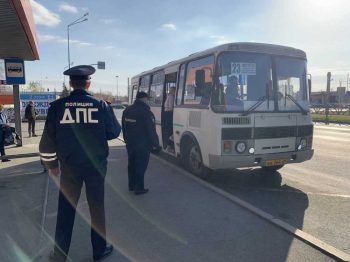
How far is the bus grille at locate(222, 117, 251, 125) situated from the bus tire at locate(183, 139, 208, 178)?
1192 mm

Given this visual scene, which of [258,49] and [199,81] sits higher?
[258,49]

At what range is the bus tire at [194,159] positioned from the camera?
7.70 metres

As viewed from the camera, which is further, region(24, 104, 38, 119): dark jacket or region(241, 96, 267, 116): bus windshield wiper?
region(24, 104, 38, 119): dark jacket

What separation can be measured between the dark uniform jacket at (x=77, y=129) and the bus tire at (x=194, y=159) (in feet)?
13.1

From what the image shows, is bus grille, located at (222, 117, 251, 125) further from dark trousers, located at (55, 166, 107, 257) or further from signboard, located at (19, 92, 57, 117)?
signboard, located at (19, 92, 57, 117)

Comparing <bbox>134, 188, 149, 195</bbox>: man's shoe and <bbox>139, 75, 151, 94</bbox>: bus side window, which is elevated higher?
<bbox>139, 75, 151, 94</bbox>: bus side window

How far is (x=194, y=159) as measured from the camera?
26.2 ft

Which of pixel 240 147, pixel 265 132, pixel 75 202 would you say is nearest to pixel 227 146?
pixel 240 147

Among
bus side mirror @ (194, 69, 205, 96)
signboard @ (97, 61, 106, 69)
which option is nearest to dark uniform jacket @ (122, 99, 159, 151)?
bus side mirror @ (194, 69, 205, 96)

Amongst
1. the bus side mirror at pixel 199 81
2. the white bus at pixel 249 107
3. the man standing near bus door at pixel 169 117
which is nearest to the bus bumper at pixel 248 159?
the white bus at pixel 249 107

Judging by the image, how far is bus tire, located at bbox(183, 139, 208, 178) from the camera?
770cm

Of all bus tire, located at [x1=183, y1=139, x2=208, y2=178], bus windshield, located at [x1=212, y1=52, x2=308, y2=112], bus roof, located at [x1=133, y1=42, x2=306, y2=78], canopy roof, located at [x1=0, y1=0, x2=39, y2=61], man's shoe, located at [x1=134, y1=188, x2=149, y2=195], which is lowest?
man's shoe, located at [x1=134, y1=188, x2=149, y2=195]

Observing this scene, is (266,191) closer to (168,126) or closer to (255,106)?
(255,106)

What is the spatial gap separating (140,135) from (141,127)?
0.50 feet
